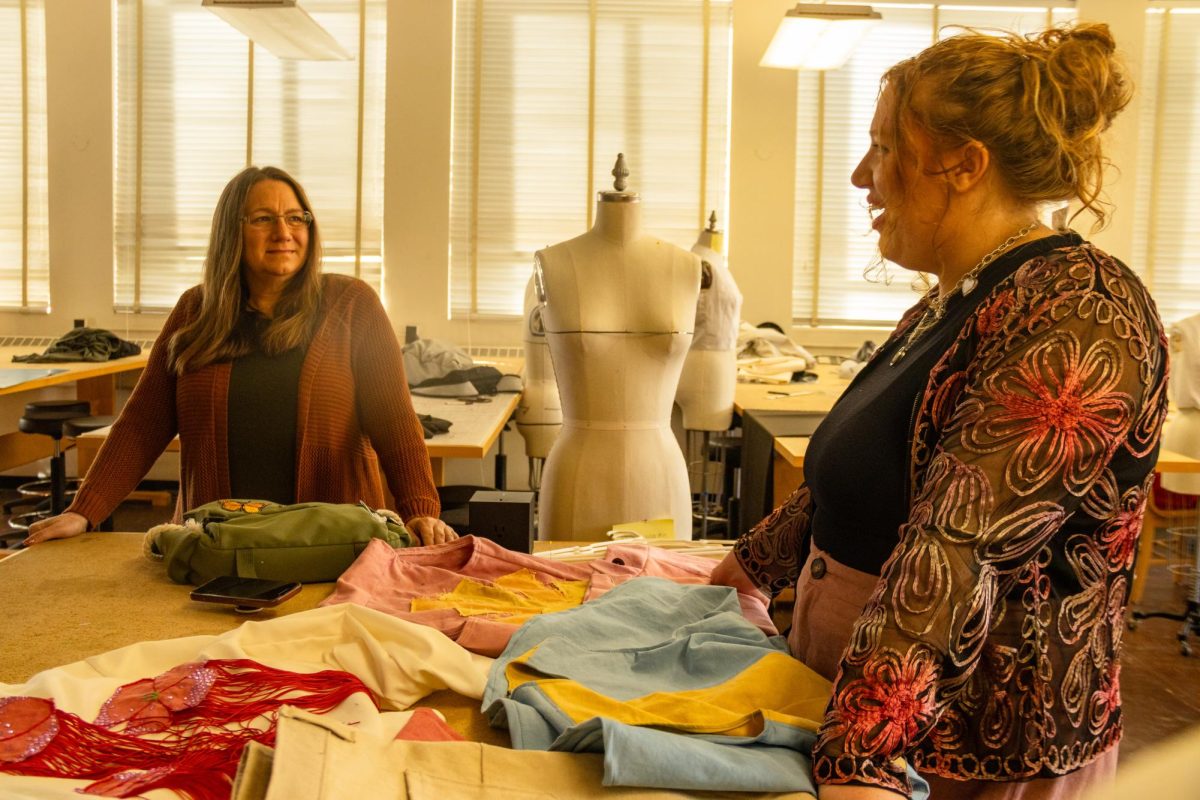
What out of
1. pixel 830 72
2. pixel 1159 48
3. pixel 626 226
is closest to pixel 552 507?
pixel 626 226

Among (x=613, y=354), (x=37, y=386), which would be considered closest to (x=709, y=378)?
(x=613, y=354)

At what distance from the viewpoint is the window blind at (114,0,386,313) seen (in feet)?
27.7

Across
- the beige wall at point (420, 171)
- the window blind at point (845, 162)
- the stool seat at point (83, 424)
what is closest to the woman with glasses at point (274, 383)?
the stool seat at point (83, 424)

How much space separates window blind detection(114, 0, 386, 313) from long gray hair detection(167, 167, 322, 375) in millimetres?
5784

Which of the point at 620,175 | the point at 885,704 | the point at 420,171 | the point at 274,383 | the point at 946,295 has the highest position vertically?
the point at 420,171

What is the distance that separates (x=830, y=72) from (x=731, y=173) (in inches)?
44.1

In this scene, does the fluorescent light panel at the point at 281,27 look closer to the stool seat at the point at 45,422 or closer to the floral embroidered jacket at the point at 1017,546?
the stool seat at the point at 45,422

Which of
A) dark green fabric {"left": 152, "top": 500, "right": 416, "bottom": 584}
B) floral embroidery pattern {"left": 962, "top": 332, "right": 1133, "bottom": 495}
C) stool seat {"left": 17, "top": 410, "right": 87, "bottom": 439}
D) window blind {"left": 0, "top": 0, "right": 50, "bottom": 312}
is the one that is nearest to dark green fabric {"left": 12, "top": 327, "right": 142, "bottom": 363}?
stool seat {"left": 17, "top": 410, "right": 87, "bottom": 439}

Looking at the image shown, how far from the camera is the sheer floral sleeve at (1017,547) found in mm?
1168

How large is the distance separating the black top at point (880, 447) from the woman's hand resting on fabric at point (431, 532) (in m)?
1.06

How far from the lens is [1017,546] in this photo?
1189 millimetres

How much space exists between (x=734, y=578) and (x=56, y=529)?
1.45 metres

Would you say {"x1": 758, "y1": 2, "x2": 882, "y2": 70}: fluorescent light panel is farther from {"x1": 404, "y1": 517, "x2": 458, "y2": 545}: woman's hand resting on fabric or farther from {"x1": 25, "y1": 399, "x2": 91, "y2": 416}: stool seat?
{"x1": 25, "y1": 399, "x2": 91, "y2": 416}: stool seat

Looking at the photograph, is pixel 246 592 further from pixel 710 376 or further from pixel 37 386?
pixel 37 386
